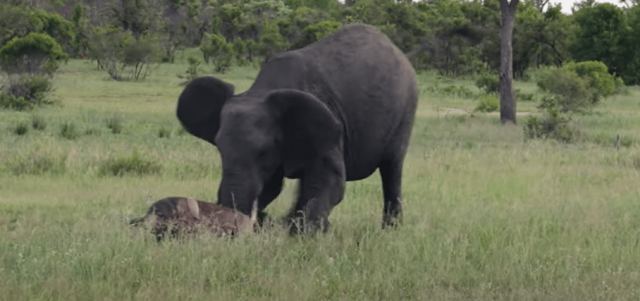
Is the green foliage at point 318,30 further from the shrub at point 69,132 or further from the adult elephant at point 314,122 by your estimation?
the adult elephant at point 314,122

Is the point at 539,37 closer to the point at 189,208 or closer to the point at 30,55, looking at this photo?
the point at 30,55

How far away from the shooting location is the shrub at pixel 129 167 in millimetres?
11578

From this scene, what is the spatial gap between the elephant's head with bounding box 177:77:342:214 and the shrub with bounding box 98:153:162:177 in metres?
4.15

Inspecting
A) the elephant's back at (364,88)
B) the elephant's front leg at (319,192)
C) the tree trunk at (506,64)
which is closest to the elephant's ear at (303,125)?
the elephant's front leg at (319,192)

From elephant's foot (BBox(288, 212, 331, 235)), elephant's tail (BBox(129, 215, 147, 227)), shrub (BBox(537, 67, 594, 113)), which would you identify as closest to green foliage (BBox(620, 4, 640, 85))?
shrub (BBox(537, 67, 594, 113))

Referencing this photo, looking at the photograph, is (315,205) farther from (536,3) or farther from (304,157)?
(536,3)

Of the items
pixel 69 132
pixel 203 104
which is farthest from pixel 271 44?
pixel 203 104

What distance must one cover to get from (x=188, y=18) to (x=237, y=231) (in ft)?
200

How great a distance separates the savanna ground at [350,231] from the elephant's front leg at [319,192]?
10.7 inches

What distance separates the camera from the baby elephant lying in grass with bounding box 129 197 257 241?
641 cm

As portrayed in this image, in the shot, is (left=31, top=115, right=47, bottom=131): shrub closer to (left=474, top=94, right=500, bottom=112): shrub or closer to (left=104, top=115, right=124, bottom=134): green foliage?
(left=104, top=115, right=124, bottom=134): green foliage

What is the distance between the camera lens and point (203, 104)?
761cm

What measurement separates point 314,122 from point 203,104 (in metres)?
1.04

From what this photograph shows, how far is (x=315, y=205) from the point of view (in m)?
7.14
